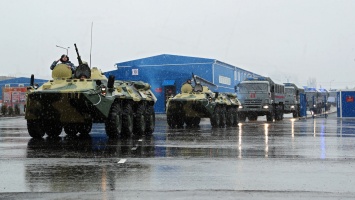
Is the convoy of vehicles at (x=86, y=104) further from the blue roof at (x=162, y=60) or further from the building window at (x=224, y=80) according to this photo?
the building window at (x=224, y=80)

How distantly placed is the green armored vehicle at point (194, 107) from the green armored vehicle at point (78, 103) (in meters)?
8.39

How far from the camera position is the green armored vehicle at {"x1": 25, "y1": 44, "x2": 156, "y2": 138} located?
59.3ft

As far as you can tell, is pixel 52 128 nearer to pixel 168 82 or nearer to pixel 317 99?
pixel 168 82

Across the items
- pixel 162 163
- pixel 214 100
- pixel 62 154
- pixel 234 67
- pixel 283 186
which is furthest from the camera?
pixel 234 67

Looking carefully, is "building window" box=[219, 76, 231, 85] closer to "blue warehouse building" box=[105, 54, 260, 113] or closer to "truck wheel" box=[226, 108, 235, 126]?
"blue warehouse building" box=[105, 54, 260, 113]

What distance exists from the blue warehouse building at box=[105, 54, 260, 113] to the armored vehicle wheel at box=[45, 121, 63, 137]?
130 ft

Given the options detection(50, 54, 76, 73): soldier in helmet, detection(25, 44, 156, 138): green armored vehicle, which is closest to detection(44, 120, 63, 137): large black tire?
detection(25, 44, 156, 138): green armored vehicle

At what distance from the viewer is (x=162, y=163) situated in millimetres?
11250

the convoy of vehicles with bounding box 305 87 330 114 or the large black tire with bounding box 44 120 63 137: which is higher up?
the convoy of vehicles with bounding box 305 87 330 114

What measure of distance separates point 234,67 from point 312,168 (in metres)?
62.3

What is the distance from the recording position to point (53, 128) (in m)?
20.3

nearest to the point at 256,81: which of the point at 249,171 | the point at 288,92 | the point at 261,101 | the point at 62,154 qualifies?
the point at 261,101

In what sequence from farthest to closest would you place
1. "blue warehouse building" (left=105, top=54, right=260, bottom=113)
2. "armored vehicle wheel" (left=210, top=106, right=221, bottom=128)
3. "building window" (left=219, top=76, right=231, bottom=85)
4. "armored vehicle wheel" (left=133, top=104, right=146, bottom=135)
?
"building window" (left=219, top=76, right=231, bottom=85)
"blue warehouse building" (left=105, top=54, right=260, bottom=113)
"armored vehicle wheel" (left=210, top=106, right=221, bottom=128)
"armored vehicle wheel" (left=133, top=104, right=146, bottom=135)

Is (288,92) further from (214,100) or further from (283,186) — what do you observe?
(283,186)
